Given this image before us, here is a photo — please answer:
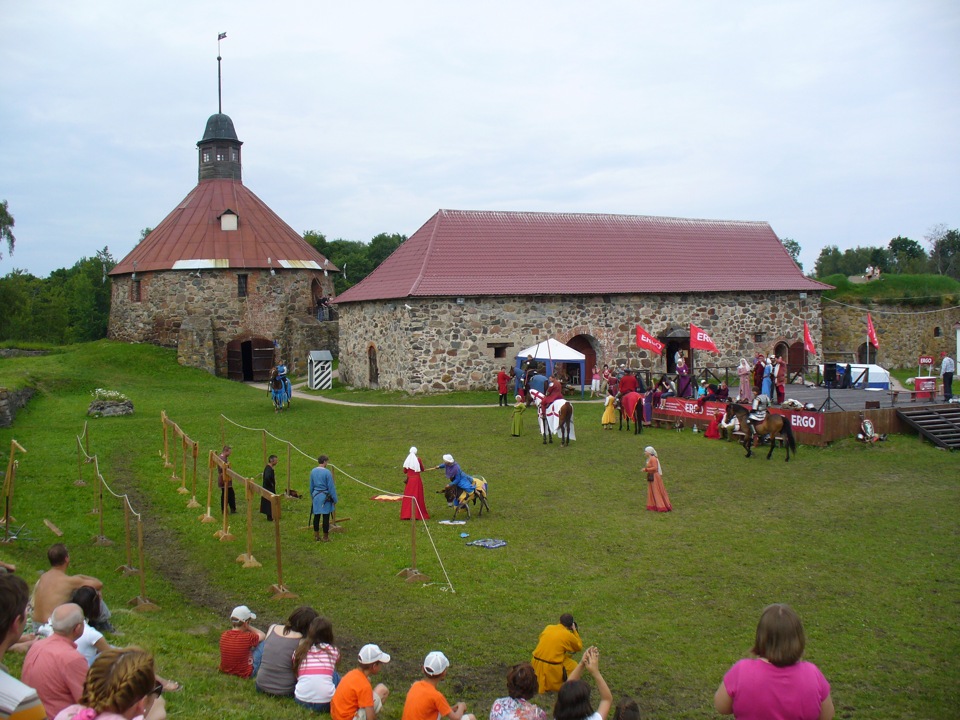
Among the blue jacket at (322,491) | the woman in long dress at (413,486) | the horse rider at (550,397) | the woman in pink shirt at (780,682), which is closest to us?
the woman in pink shirt at (780,682)

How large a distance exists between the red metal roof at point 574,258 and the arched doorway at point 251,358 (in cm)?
600

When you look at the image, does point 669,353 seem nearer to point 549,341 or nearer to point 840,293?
point 549,341

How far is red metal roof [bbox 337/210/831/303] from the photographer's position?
95.6 feet

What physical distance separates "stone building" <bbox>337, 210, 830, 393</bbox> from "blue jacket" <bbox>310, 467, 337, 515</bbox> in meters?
15.8

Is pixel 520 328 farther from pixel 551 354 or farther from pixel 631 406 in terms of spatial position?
pixel 631 406

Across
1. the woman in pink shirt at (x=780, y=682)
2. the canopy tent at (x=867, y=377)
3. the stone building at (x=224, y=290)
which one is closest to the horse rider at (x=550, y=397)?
the canopy tent at (x=867, y=377)

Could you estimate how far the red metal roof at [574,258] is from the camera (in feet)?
95.6

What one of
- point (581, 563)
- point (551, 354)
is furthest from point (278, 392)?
point (581, 563)

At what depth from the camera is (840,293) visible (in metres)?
36.6

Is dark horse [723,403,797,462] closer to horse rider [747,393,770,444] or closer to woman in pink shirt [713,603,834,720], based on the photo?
horse rider [747,393,770,444]

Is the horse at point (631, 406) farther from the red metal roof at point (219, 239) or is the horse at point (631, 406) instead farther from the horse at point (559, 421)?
the red metal roof at point (219, 239)

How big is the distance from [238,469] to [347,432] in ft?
16.5

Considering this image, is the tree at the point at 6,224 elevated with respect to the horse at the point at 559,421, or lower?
elevated

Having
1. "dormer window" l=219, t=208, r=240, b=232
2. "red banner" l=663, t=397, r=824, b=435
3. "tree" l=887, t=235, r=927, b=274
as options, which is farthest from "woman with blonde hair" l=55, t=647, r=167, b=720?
"tree" l=887, t=235, r=927, b=274
